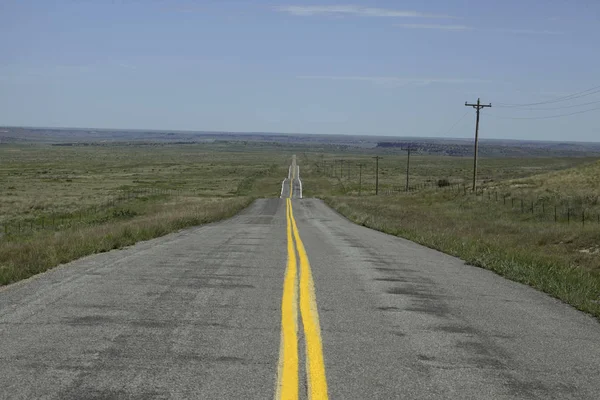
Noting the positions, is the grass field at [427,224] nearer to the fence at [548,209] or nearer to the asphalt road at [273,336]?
the fence at [548,209]

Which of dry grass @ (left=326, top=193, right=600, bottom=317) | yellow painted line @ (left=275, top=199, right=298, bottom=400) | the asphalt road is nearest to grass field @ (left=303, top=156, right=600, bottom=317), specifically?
dry grass @ (left=326, top=193, right=600, bottom=317)

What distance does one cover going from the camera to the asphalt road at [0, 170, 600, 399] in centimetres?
477

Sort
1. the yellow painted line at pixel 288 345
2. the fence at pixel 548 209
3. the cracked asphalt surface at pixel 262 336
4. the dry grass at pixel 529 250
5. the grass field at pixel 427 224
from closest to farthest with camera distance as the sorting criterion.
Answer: the yellow painted line at pixel 288 345, the cracked asphalt surface at pixel 262 336, the dry grass at pixel 529 250, the grass field at pixel 427 224, the fence at pixel 548 209

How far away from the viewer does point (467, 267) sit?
12594 mm

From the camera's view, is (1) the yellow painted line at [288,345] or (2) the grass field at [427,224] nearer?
(1) the yellow painted line at [288,345]

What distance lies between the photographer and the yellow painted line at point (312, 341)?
470cm

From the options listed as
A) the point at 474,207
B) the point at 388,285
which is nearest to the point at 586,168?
the point at 474,207

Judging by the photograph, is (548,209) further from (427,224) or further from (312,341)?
(312,341)

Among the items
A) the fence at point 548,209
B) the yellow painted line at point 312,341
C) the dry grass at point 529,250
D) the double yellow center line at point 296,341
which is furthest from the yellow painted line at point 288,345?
the fence at point 548,209

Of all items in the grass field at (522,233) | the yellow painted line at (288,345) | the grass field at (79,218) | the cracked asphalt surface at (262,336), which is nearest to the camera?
the yellow painted line at (288,345)

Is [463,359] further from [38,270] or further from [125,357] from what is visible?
[38,270]

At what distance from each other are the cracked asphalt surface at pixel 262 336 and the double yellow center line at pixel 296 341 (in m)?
0.09

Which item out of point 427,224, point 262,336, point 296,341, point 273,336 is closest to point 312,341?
point 296,341

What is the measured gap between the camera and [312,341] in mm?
5992
